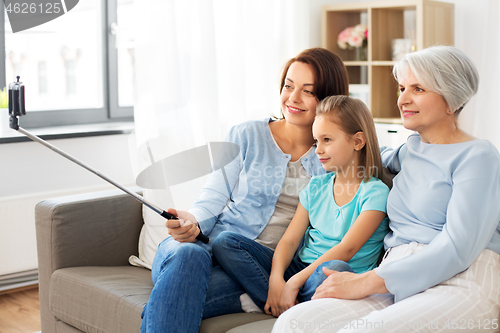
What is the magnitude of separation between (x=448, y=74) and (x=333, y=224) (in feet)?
1.58

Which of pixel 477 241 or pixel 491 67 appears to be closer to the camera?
pixel 477 241

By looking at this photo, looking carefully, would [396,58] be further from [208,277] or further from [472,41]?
[208,277]

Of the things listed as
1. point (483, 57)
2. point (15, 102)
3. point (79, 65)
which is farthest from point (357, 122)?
point (79, 65)

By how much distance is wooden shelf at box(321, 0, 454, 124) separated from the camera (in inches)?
105

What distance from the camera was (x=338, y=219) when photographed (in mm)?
1426

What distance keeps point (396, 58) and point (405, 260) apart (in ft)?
6.07

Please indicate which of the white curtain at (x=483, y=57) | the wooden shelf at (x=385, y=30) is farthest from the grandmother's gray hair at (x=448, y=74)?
the white curtain at (x=483, y=57)

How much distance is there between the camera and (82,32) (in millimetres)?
2889

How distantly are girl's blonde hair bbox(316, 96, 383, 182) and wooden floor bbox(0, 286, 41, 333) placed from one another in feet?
4.77

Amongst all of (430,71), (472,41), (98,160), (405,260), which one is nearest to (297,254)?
(405,260)

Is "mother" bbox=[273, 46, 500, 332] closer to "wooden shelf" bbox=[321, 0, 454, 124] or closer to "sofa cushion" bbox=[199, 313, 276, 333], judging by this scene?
"sofa cushion" bbox=[199, 313, 276, 333]

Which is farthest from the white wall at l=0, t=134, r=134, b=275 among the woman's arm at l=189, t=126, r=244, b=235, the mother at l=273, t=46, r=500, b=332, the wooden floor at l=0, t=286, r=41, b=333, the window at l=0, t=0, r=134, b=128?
the mother at l=273, t=46, r=500, b=332

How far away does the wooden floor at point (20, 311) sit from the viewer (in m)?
2.10

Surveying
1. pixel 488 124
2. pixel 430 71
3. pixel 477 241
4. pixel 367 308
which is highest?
pixel 430 71
